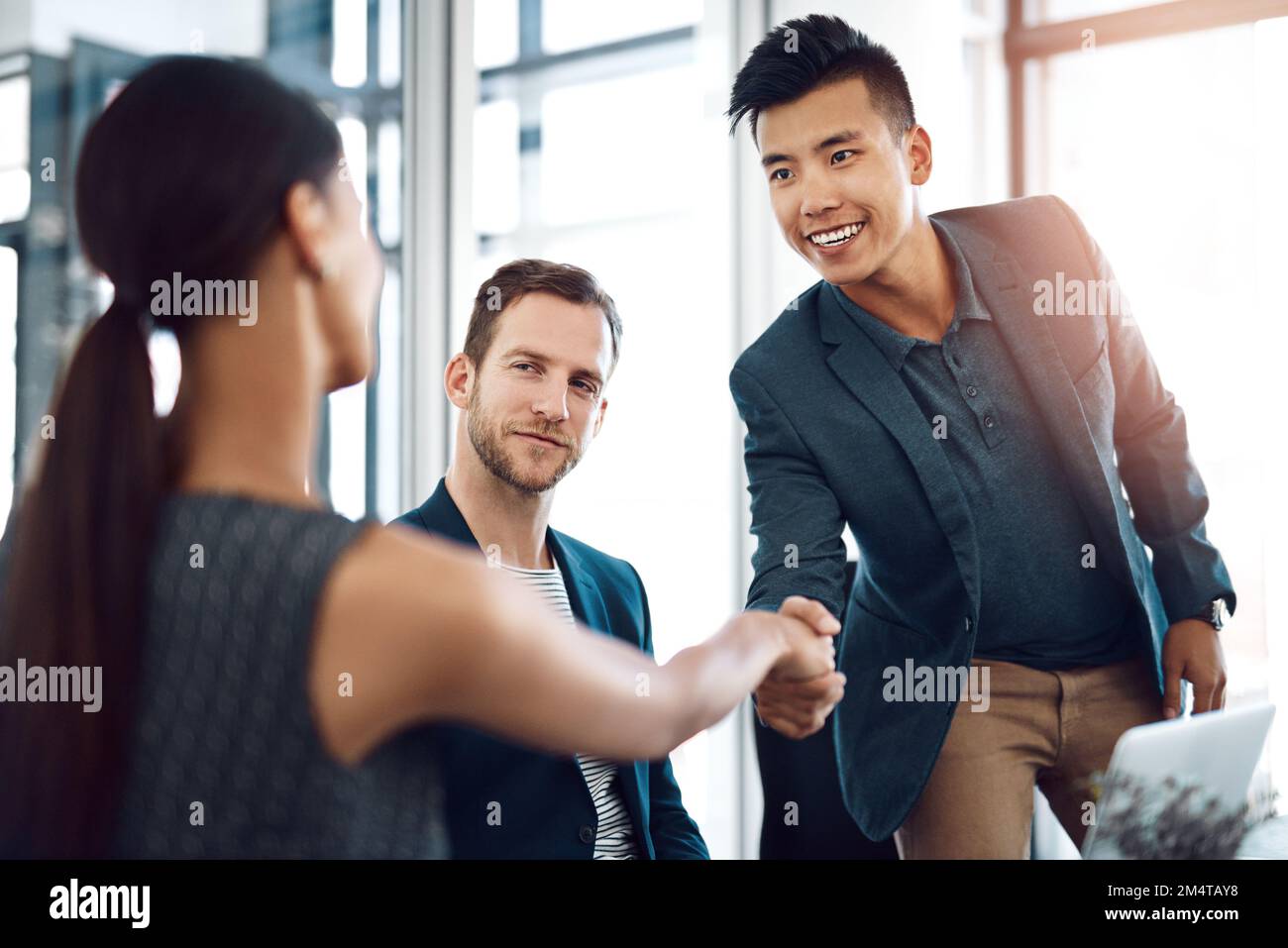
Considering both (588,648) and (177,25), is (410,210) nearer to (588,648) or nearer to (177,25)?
(177,25)

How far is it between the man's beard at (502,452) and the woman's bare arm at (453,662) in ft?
2.22

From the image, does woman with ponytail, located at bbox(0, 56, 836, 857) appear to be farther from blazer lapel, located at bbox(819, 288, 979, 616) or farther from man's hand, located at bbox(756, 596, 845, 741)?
blazer lapel, located at bbox(819, 288, 979, 616)

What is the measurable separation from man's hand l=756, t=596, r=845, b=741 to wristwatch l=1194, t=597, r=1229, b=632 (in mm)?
529

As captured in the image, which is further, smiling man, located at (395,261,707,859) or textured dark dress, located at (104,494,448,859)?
smiling man, located at (395,261,707,859)

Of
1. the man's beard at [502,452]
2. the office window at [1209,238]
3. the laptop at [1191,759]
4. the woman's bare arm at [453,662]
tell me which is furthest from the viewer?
the office window at [1209,238]

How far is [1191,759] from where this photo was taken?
1.12 m

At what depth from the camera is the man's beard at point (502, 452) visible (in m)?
1.62

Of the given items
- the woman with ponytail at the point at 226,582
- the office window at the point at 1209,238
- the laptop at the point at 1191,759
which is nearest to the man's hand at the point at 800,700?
the laptop at the point at 1191,759

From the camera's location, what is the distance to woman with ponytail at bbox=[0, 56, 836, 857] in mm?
810

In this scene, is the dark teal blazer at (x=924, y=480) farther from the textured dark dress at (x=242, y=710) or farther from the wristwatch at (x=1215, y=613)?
the textured dark dress at (x=242, y=710)

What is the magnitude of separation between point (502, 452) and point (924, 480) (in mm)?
621

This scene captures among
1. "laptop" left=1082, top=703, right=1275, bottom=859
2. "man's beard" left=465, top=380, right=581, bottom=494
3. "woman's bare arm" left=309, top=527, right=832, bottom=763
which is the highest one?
"man's beard" left=465, top=380, right=581, bottom=494

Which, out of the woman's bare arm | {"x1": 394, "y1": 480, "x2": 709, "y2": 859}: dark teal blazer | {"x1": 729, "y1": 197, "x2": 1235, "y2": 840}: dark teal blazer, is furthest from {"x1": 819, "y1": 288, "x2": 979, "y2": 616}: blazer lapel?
the woman's bare arm

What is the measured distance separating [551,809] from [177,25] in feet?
6.56
